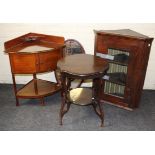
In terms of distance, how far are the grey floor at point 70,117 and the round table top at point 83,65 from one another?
735mm

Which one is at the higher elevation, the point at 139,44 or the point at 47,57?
the point at 139,44

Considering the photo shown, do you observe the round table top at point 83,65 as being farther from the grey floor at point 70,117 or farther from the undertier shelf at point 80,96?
the grey floor at point 70,117

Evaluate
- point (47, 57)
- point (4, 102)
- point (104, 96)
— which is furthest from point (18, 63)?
point (104, 96)

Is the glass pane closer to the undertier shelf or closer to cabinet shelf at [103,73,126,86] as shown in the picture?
cabinet shelf at [103,73,126,86]

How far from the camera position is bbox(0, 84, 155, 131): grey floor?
8.14 ft

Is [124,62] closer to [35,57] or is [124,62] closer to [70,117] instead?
[70,117]

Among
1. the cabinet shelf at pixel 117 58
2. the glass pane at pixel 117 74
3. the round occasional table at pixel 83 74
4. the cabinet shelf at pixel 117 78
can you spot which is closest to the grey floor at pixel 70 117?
the round occasional table at pixel 83 74

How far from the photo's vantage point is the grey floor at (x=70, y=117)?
2.48 m

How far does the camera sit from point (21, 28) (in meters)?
3.14

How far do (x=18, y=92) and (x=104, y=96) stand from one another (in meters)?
1.20

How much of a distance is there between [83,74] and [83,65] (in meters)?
0.23

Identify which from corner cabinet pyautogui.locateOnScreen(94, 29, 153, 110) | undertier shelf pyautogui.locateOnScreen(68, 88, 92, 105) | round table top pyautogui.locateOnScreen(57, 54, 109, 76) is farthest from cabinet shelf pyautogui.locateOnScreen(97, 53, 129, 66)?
undertier shelf pyautogui.locateOnScreen(68, 88, 92, 105)

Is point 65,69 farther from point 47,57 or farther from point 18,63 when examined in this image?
point 18,63

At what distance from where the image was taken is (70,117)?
8.79ft
